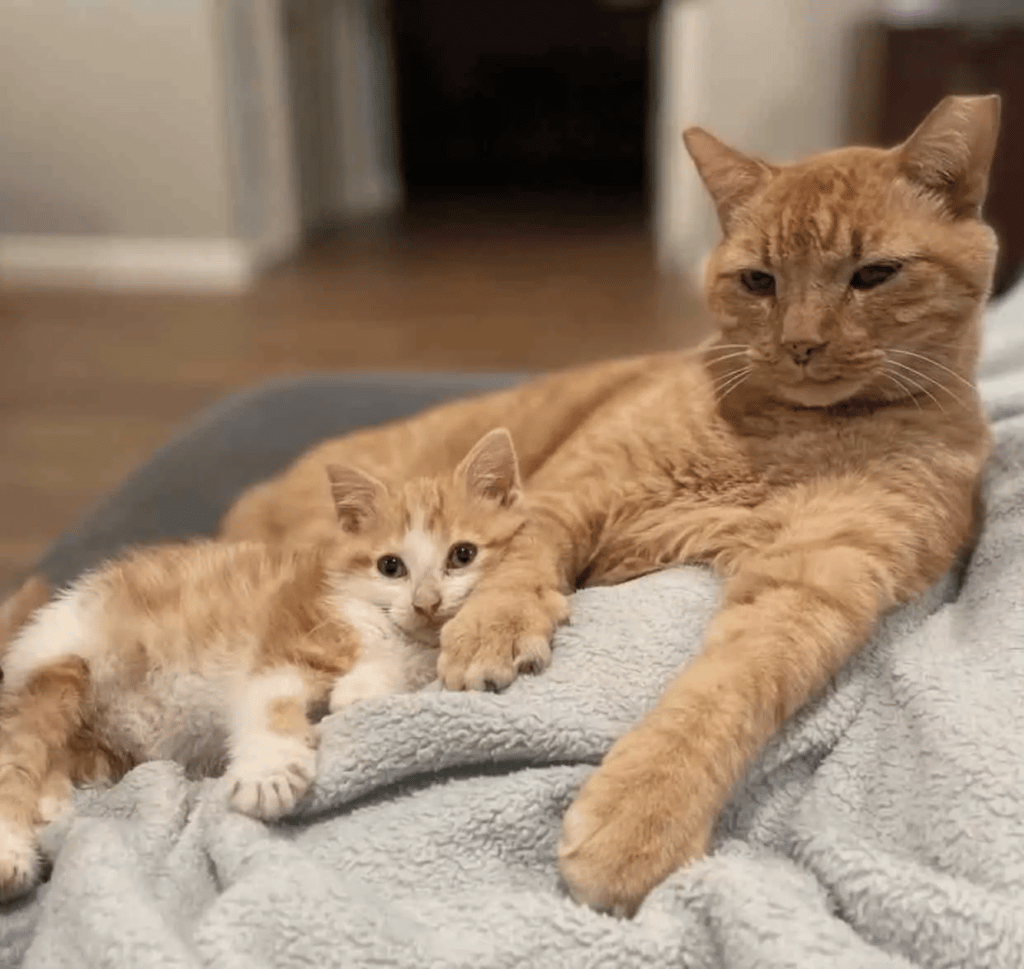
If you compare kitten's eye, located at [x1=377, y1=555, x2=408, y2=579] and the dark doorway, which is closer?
kitten's eye, located at [x1=377, y1=555, x2=408, y2=579]

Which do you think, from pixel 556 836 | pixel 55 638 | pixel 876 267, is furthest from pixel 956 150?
pixel 55 638

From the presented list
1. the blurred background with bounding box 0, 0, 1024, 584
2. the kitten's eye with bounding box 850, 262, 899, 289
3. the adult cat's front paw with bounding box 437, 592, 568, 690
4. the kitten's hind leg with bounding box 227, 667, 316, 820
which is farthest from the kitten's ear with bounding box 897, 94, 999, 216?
the blurred background with bounding box 0, 0, 1024, 584

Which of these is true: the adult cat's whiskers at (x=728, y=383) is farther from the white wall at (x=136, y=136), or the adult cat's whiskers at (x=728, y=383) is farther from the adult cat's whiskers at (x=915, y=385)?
the white wall at (x=136, y=136)

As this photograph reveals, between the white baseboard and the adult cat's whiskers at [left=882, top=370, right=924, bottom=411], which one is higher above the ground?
the adult cat's whiskers at [left=882, top=370, right=924, bottom=411]

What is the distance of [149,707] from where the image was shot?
1.12 metres

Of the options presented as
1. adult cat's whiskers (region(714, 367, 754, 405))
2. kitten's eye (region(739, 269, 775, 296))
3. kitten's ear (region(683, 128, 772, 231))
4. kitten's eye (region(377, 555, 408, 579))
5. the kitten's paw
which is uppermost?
kitten's ear (region(683, 128, 772, 231))

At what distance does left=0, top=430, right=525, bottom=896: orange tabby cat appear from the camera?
1068mm

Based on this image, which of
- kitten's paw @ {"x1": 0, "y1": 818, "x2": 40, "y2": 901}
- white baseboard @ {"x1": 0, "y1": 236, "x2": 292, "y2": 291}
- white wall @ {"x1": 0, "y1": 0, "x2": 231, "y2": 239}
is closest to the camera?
kitten's paw @ {"x1": 0, "y1": 818, "x2": 40, "y2": 901}

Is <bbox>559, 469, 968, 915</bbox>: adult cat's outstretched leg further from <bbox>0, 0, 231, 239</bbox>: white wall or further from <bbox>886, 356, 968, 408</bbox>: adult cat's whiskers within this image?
<bbox>0, 0, 231, 239</bbox>: white wall

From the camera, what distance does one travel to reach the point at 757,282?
1.28m

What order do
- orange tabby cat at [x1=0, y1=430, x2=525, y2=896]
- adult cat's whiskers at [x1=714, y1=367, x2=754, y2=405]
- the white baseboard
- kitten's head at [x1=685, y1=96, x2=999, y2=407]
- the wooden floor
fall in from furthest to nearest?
the white baseboard
the wooden floor
adult cat's whiskers at [x1=714, y1=367, x2=754, y2=405]
kitten's head at [x1=685, y1=96, x2=999, y2=407]
orange tabby cat at [x1=0, y1=430, x2=525, y2=896]

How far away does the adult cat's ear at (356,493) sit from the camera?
1240 millimetres

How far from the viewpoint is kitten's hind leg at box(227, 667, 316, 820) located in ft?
3.10

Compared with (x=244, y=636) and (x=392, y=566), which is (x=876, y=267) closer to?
(x=392, y=566)
